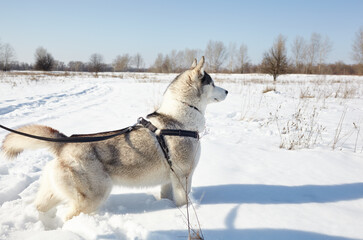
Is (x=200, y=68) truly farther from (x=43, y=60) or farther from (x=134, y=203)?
(x=43, y=60)

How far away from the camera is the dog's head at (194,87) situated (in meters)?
2.97

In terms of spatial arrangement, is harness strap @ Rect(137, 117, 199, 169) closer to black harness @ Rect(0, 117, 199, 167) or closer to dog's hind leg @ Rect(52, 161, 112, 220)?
black harness @ Rect(0, 117, 199, 167)

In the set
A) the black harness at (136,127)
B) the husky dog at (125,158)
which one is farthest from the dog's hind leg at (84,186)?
the black harness at (136,127)

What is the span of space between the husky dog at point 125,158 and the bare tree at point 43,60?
85.8 m

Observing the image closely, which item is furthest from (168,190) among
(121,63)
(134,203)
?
(121,63)

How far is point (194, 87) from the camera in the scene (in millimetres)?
3020

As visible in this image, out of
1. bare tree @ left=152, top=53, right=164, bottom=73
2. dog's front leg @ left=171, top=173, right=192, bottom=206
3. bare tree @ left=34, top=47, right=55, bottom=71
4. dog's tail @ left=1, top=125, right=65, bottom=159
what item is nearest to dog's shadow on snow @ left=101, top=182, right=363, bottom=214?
dog's front leg @ left=171, top=173, right=192, bottom=206

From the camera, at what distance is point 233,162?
391cm

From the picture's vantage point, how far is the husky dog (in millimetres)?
2223

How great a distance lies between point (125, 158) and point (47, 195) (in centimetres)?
86

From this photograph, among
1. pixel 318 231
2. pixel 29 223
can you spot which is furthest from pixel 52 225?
pixel 318 231

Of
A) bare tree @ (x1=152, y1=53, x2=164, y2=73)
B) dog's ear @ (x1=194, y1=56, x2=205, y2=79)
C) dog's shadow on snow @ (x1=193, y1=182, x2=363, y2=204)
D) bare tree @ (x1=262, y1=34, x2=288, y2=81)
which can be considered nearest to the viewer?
dog's shadow on snow @ (x1=193, y1=182, x2=363, y2=204)

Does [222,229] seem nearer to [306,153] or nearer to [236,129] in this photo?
[306,153]

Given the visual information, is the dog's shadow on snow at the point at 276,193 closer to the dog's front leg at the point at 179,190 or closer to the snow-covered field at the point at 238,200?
the snow-covered field at the point at 238,200
